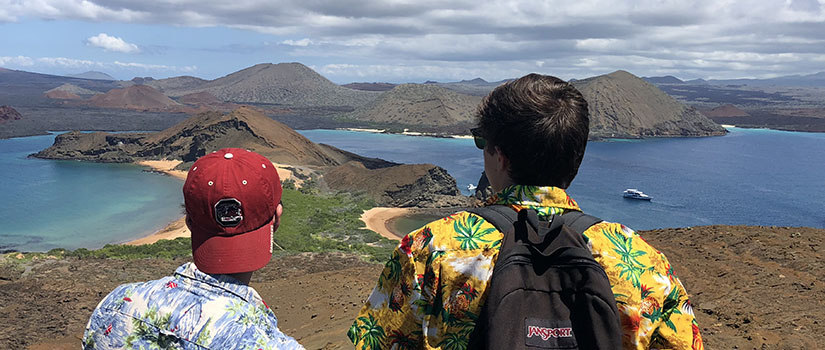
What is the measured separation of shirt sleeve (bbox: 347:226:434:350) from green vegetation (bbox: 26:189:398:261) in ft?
60.2

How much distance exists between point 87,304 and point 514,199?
12.9 m

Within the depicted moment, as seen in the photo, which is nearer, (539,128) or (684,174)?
(539,128)

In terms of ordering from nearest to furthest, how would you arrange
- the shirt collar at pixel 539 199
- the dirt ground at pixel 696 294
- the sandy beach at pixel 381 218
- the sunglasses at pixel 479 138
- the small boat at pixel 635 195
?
the shirt collar at pixel 539 199
the sunglasses at pixel 479 138
the dirt ground at pixel 696 294
the sandy beach at pixel 381 218
the small boat at pixel 635 195

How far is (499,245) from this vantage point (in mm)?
1589

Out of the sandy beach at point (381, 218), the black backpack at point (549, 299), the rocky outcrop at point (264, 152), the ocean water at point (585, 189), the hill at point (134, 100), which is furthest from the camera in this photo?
the hill at point (134, 100)

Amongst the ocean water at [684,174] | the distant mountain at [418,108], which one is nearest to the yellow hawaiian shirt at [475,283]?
the ocean water at [684,174]

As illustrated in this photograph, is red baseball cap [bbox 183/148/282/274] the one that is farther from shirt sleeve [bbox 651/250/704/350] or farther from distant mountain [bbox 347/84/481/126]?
distant mountain [bbox 347/84/481/126]

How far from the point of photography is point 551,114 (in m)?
1.62

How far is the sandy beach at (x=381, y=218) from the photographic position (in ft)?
100

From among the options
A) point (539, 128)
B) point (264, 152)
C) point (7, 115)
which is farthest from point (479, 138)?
point (7, 115)

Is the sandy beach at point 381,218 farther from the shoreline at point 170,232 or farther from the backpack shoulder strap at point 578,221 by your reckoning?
the backpack shoulder strap at point 578,221

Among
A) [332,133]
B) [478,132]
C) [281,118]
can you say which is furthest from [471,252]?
[281,118]

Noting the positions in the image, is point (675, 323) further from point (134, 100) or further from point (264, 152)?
point (134, 100)

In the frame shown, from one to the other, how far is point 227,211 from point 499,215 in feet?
2.60
